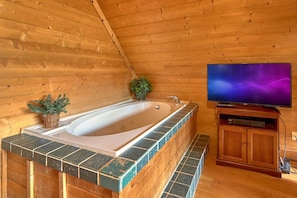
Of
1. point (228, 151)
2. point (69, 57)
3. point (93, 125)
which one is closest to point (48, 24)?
point (69, 57)

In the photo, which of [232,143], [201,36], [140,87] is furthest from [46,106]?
[232,143]

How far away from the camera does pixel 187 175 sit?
1.74 m

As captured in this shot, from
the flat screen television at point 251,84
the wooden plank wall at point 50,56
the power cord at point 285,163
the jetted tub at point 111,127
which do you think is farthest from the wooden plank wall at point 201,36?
the jetted tub at point 111,127

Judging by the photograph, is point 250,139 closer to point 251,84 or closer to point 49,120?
point 251,84

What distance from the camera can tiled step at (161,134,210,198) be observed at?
1.51 metres

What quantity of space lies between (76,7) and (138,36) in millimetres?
879

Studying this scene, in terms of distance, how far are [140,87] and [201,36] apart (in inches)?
49.9

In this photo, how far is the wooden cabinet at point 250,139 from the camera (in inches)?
80.2

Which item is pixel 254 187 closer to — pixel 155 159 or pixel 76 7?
pixel 155 159

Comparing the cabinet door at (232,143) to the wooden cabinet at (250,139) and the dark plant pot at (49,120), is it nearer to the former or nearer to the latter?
the wooden cabinet at (250,139)

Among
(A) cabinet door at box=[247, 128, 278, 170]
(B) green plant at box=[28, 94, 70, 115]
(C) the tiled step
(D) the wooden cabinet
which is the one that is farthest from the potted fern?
(A) cabinet door at box=[247, 128, 278, 170]

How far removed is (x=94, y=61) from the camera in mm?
2373

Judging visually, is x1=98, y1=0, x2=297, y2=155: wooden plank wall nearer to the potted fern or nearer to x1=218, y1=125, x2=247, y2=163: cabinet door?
x1=218, y1=125, x2=247, y2=163: cabinet door

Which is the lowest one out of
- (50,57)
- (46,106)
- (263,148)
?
(263,148)
